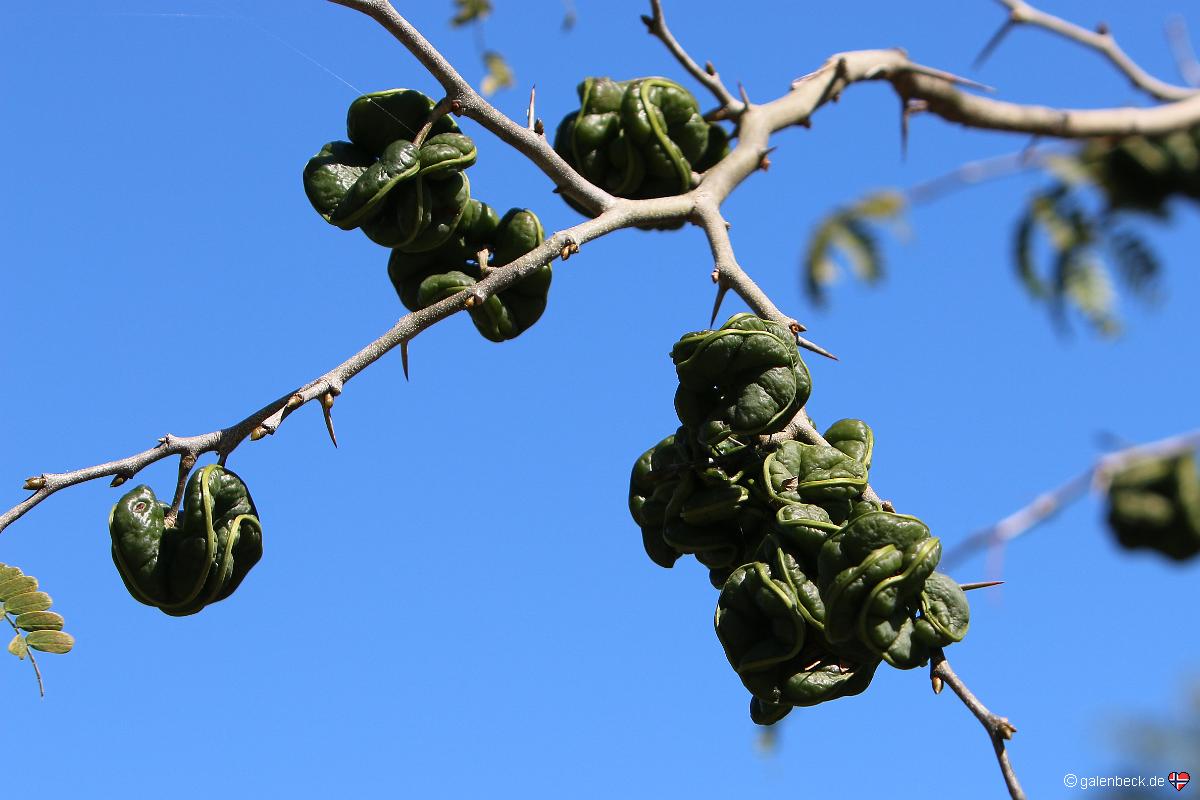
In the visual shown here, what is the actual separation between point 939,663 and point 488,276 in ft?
7.77

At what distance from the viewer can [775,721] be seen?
5008 mm

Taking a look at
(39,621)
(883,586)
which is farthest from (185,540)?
(883,586)

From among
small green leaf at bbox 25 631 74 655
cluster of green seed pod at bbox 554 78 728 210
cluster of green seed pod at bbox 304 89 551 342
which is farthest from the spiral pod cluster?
cluster of green seed pod at bbox 554 78 728 210

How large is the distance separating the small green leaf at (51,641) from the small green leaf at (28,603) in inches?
3.8

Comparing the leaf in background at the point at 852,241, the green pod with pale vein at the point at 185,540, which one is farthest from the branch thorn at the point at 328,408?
the leaf in background at the point at 852,241

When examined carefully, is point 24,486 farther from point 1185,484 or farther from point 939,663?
point 1185,484

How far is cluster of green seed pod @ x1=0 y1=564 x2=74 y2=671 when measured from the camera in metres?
5.01

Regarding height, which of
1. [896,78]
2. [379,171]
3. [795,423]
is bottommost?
[795,423]

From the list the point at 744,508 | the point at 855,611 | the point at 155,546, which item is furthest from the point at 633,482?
the point at 155,546

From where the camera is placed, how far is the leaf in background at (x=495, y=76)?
717 centimetres

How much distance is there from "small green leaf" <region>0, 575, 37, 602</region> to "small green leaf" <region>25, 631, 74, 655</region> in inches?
6.7

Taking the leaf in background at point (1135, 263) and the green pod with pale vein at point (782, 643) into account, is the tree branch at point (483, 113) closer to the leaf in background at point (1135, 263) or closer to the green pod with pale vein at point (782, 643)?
the green pod with pale vein at point (782, 643)

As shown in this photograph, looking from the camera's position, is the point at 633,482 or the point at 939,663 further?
the point at 633,482

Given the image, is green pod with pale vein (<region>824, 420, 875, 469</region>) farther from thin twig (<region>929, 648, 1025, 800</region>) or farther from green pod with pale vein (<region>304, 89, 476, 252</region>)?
green pod with pale vein (<region>304, 89, 476, 252</region>)
